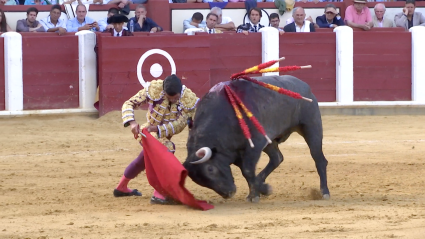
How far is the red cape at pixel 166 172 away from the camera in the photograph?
5.15 meters

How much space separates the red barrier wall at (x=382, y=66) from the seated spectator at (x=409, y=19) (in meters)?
0.52

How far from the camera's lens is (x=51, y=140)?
28.9 feet

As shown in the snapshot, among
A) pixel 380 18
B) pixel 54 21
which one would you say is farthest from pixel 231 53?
pixel 380 18

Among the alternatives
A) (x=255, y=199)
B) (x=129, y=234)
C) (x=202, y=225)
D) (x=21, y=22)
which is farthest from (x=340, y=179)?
(x=21, y=22)

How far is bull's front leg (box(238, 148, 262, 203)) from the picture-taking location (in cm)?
528

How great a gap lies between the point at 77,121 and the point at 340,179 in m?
4.31

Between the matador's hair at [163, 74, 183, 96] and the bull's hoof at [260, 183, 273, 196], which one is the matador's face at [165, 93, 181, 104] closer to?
the matador's hair at [163, 74, 183, 96]

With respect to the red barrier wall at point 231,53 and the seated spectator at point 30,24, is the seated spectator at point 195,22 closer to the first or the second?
the red barrier wall at point 231,53

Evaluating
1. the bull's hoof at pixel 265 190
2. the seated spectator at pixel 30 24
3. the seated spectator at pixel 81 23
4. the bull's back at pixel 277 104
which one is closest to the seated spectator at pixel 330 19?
the seated spectator at pixel 81 23

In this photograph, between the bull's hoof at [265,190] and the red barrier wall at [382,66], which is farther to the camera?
the red barrier wall at [382,66]

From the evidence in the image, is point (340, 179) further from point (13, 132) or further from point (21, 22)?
point (21, 22)

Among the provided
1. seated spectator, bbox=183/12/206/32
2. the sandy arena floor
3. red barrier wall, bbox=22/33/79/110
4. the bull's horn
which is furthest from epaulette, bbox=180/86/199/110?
seated spectator, bbox=183/12/206/32

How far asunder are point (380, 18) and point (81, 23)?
13.6 ft

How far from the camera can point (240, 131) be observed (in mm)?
5309
